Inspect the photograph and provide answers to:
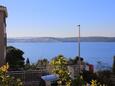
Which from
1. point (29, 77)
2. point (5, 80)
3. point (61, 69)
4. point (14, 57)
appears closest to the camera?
point (5, 80)

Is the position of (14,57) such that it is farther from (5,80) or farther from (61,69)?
(5,80)

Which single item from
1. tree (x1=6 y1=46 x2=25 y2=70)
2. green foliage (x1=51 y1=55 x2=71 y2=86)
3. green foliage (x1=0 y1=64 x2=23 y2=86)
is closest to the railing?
tree (x1=6 y1=46 x2=25 y2=70)

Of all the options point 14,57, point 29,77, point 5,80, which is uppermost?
point 5,80

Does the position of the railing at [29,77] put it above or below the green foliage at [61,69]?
below

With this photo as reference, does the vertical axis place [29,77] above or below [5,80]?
below

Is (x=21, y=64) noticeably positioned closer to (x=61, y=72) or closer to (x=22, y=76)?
(x=22, y=76)

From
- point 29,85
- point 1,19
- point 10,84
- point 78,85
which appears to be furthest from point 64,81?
point 1,19

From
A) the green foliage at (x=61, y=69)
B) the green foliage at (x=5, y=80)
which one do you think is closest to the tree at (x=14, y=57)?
the green foliage at (x=61, y=69)

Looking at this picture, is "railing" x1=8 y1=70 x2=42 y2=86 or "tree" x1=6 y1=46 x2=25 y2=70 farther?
"tree" x1=6 y1=46 x2=25 y2=70

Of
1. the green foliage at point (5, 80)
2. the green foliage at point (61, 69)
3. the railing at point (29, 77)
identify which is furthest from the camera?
the railing at point (29, 77)

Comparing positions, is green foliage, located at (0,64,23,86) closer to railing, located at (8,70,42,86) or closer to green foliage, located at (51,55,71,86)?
green foliage, located at (51,55,71,86)

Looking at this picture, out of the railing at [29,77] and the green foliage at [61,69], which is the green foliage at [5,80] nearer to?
the green foliage at [61,69]

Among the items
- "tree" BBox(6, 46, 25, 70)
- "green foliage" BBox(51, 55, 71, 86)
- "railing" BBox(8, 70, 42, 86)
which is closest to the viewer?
"green foliage" BBox(51, 55, 71, 86)

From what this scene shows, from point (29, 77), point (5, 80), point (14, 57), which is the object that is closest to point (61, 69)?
point (5, 80)
